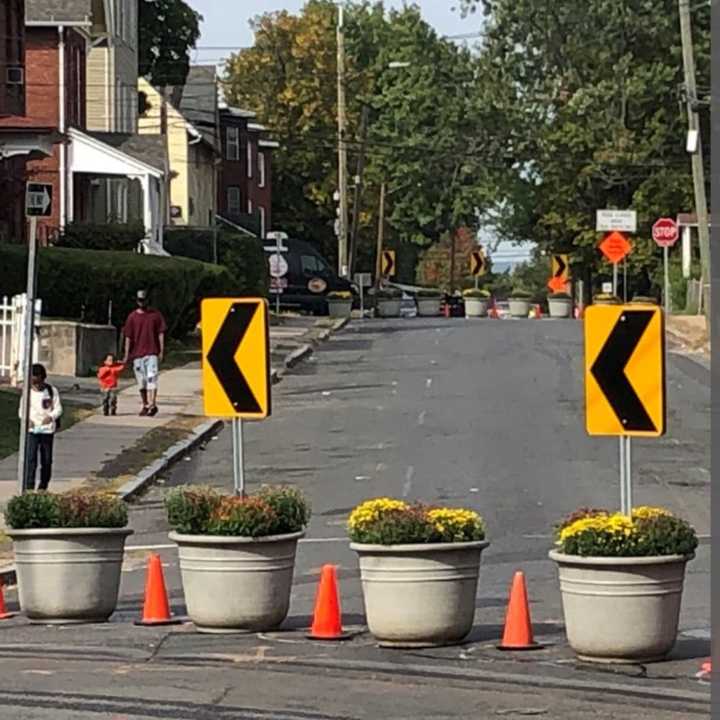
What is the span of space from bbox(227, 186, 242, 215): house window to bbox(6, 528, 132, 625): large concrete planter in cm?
7013

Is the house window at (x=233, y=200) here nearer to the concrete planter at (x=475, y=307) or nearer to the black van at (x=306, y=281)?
the concrete planter at (x=475, y=307)

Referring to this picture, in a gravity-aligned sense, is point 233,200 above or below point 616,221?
above

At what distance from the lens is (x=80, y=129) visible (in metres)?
48.2

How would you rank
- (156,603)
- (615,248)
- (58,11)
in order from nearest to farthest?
(156,603), (58,11), (615,248)

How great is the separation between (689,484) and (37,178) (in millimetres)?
26583

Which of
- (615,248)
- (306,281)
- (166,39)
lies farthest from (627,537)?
(166,39)

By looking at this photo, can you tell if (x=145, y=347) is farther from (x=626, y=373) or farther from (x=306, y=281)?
(x=306, y=281)

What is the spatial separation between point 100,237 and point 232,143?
38.0 metres

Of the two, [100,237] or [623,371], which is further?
[100,237]

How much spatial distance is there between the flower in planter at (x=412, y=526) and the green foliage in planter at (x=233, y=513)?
66 cm

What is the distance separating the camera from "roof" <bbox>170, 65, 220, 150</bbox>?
241 feet

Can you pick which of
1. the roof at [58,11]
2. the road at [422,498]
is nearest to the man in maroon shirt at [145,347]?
the road at [422,498]

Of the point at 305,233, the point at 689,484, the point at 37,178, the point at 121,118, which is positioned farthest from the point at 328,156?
the point at 689,484

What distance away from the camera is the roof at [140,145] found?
50.2 m
